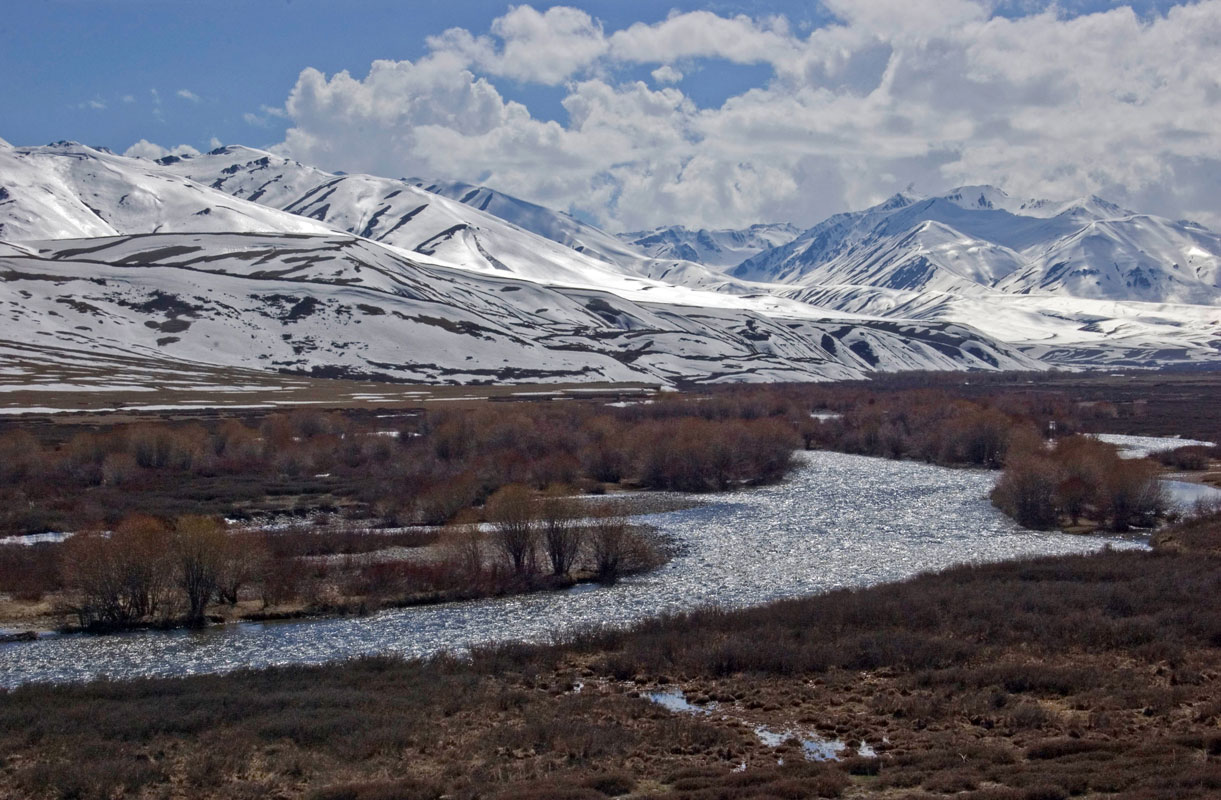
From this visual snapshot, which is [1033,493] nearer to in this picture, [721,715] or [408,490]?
[408,490]

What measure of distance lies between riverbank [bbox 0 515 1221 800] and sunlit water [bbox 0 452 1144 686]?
3.76m

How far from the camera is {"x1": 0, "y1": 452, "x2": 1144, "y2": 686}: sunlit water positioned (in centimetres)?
3553

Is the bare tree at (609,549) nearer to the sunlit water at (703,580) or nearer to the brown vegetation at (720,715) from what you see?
the sunlit water at (703,580)

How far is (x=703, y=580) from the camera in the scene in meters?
46.2

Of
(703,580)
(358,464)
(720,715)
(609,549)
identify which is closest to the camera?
(720,715)

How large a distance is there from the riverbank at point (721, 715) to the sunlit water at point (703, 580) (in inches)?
148

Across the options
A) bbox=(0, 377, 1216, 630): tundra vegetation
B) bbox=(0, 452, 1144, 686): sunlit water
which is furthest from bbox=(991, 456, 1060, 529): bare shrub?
bbox=(0, 452, 1144, 686): sunlit water

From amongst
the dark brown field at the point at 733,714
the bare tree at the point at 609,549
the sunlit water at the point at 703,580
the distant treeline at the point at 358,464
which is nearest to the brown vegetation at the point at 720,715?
the dark brown field at the point at 733,714

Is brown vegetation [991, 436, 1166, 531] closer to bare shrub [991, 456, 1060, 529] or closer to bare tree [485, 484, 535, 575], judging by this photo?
bare shrub [991, 456, 1060, 529]

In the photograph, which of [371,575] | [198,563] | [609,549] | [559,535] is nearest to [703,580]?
[609,549]

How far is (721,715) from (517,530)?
2275cm

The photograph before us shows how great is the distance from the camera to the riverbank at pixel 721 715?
2186 cm

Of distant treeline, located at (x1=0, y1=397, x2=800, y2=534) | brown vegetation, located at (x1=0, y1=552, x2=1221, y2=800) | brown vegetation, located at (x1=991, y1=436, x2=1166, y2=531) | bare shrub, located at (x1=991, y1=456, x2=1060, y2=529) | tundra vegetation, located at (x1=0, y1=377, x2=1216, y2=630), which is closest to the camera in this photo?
brown vegetation, located at (x1=0, y1=552, x2=1221, y2=800)

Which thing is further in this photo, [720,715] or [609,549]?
[609,549]
